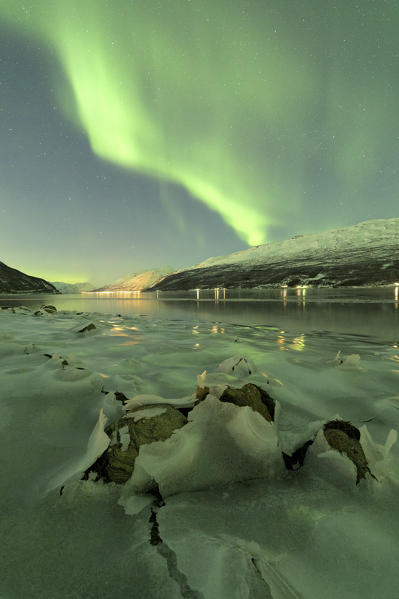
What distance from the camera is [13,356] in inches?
151

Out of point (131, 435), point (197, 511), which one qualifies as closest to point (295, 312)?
point (131, 435)

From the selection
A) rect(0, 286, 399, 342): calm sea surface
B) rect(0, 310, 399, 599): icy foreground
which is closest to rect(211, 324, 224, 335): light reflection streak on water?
rect(0, 286, 399, 342): calm sea surface

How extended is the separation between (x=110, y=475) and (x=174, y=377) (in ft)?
6.61

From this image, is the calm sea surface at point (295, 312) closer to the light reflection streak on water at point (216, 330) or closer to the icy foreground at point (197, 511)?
the light reflection streak on water at point (216, 330)

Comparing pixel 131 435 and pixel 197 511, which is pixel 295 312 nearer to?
pixel 131 435

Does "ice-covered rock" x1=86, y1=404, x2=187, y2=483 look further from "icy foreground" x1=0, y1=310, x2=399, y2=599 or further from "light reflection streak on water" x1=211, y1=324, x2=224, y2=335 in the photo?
"light reflection streak on water" x1=211, y1=324, x2=224, y2=335

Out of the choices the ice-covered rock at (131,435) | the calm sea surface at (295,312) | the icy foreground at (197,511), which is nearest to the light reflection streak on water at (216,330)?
the calm sea surface at (295,312)

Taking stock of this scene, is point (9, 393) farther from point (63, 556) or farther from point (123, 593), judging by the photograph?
point (123, 593)

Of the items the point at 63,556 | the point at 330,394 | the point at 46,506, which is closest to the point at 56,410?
the point at 46,506

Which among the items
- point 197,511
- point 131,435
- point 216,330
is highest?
point 131,435

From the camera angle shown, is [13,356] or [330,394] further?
[13,356]

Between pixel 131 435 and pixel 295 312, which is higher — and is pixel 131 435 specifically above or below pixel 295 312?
above

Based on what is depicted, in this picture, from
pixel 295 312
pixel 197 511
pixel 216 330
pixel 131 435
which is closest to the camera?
pixel 197 511

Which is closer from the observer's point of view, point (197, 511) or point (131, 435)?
point (197, 511)
